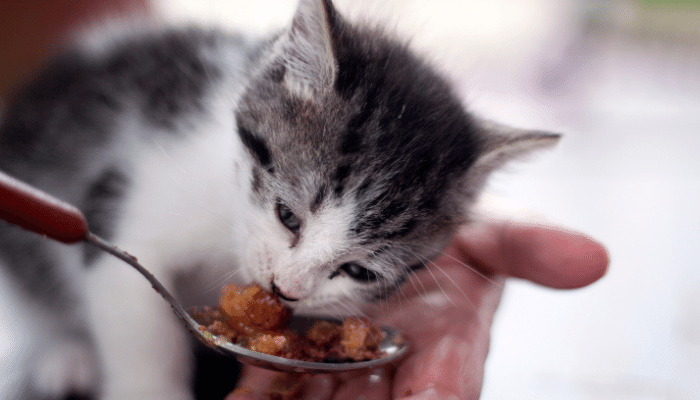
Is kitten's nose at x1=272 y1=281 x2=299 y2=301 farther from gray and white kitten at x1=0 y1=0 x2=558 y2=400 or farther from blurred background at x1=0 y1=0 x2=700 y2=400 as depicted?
blurred background at x1=0 y1=0 x2=700 y2=400

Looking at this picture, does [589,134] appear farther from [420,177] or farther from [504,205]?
[420,177]

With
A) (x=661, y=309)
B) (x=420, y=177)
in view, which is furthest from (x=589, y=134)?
(x=420, y=177)

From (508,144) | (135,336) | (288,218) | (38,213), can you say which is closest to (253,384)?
(135,336)

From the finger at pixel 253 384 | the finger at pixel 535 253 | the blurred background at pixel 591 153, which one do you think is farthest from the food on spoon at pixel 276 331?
the blurred background at pixel 591 153

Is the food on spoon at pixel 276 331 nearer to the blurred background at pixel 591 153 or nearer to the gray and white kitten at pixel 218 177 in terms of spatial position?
the gray and white kitten at pixel 218 177

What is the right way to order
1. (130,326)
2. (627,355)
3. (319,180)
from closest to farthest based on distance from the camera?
(319,180) → (130,326) → (627,355)

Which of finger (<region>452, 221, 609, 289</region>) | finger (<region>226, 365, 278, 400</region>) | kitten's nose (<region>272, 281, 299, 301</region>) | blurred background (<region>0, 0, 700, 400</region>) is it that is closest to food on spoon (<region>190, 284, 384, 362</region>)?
kitten's nose (<region>272, 281, 299, 301</region>)

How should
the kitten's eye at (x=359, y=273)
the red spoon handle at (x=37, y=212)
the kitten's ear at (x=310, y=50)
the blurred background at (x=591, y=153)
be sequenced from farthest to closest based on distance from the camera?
the blurred background at (x=591, y=153) → the kitten's eye at (x=359, y=273) → the kitten's ear at (x=310, y=50) → the red spoon handle at (x=37, y=212)
